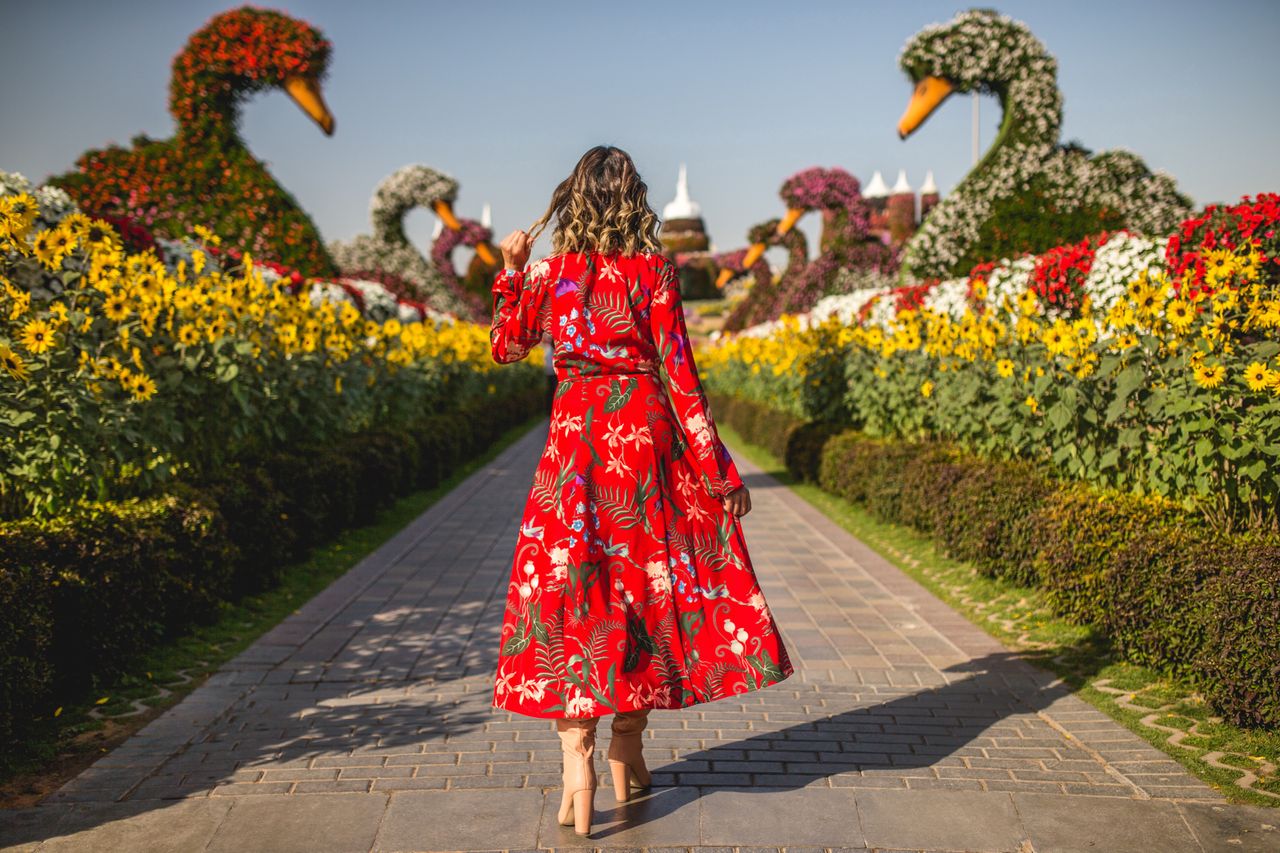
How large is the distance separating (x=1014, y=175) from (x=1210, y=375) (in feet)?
37.5

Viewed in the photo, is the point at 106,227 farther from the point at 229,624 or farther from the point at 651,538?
the point at 651,538

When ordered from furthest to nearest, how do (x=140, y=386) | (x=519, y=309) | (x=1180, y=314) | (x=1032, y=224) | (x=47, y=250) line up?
(x=1032, y=224) → (x=140, y=386) → (x=1180, y=314) → (x=47, y=250) → (x=519, y=309)

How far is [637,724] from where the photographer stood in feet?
9.90

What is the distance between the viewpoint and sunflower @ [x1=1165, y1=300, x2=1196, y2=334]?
4559 millimetres

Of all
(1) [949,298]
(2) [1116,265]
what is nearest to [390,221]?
(1) [949,298]

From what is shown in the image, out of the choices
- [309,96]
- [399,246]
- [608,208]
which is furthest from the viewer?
[399,246]

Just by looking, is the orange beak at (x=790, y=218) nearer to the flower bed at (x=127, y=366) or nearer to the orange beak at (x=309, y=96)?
A: the orange beak at (x=309, y=96)

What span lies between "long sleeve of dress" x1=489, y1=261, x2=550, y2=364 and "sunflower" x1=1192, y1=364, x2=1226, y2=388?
2.65 metres

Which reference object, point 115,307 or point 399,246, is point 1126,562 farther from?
point 399,246

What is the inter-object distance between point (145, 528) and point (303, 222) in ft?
29.7

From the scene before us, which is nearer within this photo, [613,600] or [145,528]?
[613,600]

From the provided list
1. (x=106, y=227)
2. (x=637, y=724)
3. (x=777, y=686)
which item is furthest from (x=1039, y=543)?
(x=106, y=227)

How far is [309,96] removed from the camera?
13773 mm

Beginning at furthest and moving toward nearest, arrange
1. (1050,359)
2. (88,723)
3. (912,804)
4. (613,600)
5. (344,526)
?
1. (344,526)
2. (1050,359)
3. (88,723)
4. (912,804)
5. (613,600)
